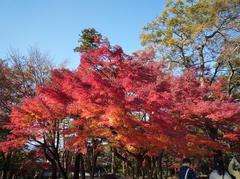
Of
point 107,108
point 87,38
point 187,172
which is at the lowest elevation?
point 187,172

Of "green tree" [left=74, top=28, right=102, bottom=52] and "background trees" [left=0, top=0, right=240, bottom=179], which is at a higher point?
"green tree" [left=74, top=28, right=102, bottom=52]

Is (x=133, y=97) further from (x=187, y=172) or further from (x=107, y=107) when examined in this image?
(x=187, y=172)

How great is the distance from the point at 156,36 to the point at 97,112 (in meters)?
13.6

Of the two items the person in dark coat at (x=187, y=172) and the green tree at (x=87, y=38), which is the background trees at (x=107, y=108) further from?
the green tree at (x=87, y=38)

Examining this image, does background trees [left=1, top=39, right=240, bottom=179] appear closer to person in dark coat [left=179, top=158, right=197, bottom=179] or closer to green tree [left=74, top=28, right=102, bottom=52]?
person in dark coat [left=179, top=158, right=197, bottom=179]

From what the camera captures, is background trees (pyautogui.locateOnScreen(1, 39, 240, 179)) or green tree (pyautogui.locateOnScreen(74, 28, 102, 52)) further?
green tree (pyautogui.locateOnScreen(74, 28, 102, 52))

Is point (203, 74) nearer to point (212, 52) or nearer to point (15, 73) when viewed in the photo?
point (212, 52)

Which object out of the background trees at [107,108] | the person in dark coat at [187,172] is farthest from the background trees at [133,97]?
the person in dark coat at [187,172]

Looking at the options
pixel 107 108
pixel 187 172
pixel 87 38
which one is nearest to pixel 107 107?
pixel 107 108

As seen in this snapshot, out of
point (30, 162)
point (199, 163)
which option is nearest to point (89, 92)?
point (30, 162)

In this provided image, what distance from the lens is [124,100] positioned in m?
12.1

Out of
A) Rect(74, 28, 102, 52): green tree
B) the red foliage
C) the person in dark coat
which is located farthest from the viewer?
Rect(74, 28, 102, 52): green tree

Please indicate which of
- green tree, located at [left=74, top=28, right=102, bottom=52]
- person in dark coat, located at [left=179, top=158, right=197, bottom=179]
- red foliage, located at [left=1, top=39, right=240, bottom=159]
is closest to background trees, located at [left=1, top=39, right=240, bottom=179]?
red foliage, located at [left=1, top=39, right=240, bottom=159]

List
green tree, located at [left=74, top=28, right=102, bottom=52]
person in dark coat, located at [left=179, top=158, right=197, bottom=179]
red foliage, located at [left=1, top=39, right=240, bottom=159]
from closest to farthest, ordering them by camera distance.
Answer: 1. person in dark coat, located at [left=179, top=158, right=197, bottom=179]
2. red foliage, located at [left=1, top=39, right=240, bottom=159]
3. green tree, located at [left=74, top=28, right=102, bottom=52]
